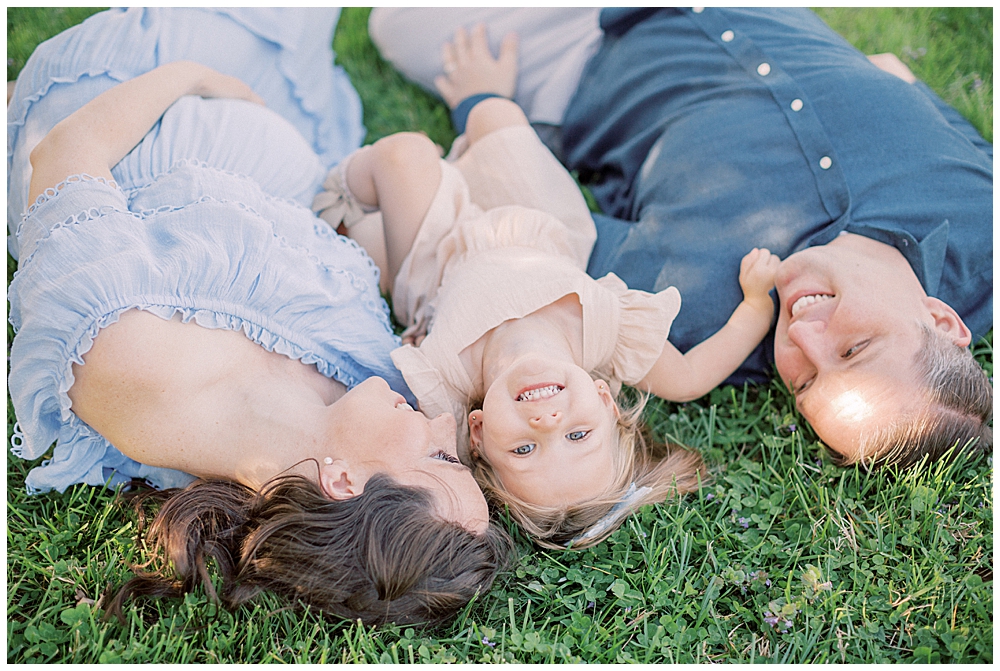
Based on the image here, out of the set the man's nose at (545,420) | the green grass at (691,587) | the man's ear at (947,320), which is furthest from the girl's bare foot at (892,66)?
the man's nose at (545,420)

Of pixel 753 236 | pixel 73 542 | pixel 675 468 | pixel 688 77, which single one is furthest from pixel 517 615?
pixel 688 77

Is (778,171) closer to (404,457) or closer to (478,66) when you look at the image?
(478,66)

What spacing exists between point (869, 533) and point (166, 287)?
2198mm

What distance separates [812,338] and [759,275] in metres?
0.30

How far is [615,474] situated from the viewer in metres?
2.27

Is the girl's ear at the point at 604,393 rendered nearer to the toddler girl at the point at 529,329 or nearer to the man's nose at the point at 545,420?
the toddler girl at the point at 529,329

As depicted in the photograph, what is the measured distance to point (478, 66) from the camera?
3490 millimetres

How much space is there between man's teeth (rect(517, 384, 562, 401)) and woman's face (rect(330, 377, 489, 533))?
0.27 metres

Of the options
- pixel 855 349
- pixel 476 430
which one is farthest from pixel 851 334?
pixel 476 430

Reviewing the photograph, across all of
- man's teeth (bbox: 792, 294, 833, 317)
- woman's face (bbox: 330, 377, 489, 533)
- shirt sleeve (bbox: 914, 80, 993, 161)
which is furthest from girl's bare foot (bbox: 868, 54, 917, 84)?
woman's face (bbox: 330, 377, 489, 533)

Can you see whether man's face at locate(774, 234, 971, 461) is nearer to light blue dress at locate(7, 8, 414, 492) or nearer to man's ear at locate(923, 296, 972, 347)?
man's ear at locate(923, 296, 972, 347)

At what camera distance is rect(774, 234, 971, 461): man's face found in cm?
229

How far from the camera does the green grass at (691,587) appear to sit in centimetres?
205

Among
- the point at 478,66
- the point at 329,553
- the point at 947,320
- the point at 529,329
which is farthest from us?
the point at 478,66
